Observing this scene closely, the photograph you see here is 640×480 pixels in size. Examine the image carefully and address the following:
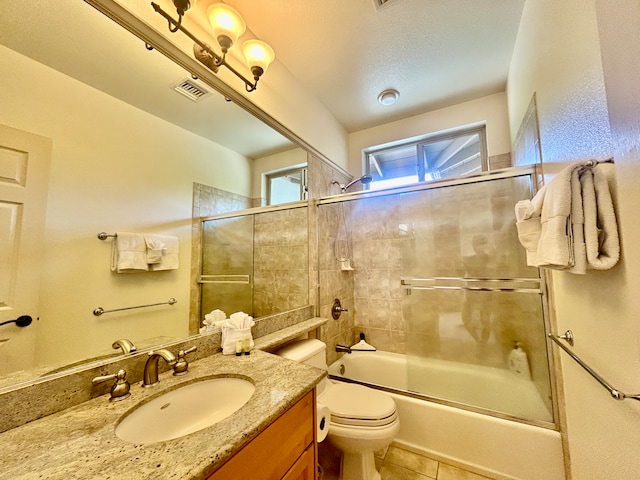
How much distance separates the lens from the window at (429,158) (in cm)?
234

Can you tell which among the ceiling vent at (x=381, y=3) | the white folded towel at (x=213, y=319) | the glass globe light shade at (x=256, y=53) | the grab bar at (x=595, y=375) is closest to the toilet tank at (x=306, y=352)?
the white folded towel at (x=213, y=319)

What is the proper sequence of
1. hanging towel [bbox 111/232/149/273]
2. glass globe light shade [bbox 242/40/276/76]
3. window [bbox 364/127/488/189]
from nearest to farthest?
1. hanging towel [bbox 111/232/149/273]
2. glass globe light shade [bbox 242/40/276/76]
3. window [bbox 364/127/488/189]

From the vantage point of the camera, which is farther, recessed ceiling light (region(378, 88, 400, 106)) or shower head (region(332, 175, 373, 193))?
shower head (region(332, 175, 373, 193))

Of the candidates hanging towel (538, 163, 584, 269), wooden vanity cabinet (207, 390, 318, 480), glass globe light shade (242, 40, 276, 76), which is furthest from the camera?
glass globe light shade (242, 40, 276, 76)

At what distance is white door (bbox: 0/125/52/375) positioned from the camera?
0.72m

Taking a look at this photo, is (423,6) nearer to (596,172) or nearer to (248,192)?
(596,172)

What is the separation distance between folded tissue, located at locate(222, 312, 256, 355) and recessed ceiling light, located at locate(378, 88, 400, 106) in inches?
83.8

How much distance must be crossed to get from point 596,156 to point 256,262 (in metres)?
1.75

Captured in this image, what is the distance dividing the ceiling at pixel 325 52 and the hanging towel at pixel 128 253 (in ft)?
1.88

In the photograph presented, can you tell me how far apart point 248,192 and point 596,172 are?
1.61 metres

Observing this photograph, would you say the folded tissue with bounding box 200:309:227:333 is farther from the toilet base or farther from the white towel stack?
the white towel stack

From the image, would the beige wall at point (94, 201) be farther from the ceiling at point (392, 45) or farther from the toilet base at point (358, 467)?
the toilet base at point (358, 467)

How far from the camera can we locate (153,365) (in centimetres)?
93

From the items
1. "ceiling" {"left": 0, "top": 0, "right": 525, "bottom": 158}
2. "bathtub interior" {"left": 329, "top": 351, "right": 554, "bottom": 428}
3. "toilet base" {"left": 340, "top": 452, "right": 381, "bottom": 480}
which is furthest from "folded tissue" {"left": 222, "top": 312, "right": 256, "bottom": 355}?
"bathtub interior" {"left": 329, "top": 351, "right": 554, "bottom": 428}
